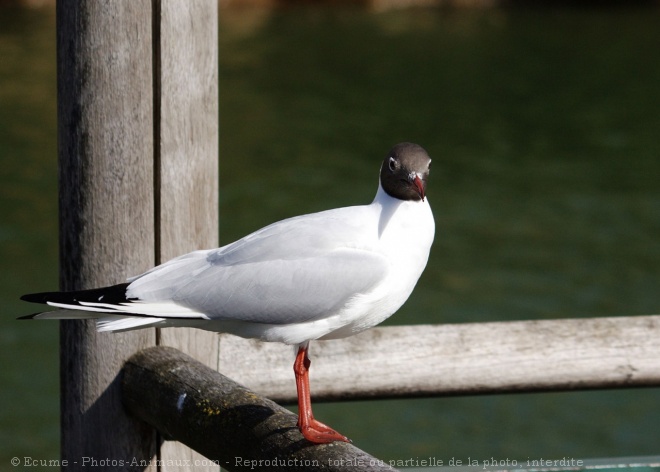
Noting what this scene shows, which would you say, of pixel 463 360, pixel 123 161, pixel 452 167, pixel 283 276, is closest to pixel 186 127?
pixel 123 161

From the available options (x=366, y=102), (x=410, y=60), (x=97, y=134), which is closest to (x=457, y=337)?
(x=97, y=134)

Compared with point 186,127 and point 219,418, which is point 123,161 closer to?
point 186,127

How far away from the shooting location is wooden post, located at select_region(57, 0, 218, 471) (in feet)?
6.52

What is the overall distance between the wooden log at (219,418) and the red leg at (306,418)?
1 cm

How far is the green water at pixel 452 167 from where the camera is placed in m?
6.13

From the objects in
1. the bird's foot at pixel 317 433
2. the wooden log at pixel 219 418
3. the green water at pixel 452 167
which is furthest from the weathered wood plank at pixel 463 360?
the green water at pixel 452 167

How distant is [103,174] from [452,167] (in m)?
7.64

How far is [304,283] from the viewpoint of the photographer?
1812 millimetres

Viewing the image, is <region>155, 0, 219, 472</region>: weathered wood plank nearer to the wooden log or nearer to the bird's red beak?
the wooden log

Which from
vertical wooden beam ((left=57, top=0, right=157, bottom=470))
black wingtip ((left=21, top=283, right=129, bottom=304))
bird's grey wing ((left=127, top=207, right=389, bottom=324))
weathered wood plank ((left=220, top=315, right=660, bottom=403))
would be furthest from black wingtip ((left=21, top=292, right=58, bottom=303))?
weathered wood plank ((left=220, top=315, right=660, bottom=403))

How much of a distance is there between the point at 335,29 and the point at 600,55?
336 cm

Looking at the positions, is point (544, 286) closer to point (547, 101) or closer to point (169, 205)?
point (547, 101)

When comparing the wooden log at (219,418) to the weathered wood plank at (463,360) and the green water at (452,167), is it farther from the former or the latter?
the green water at (452,167)

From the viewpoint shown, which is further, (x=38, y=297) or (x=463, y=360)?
(x=463, y=360)
